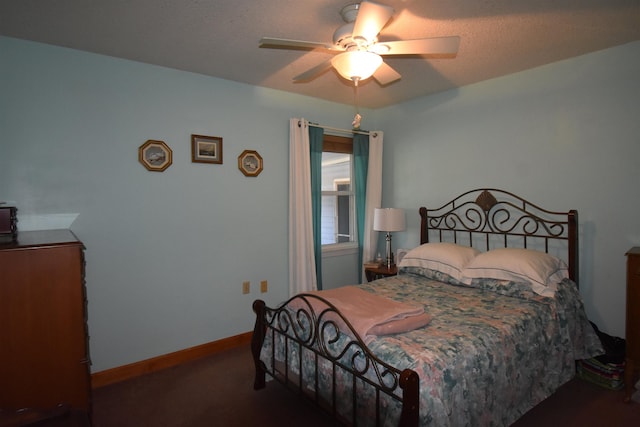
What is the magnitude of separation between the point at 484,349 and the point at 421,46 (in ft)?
5.53

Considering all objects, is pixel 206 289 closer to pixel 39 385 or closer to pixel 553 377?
pixel 39 385

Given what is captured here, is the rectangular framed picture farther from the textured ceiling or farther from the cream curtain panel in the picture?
the cream curtain panel

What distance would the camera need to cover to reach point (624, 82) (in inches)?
102

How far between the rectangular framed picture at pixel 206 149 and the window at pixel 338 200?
149 centimetres

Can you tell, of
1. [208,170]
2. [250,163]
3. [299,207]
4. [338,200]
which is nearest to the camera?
[208,170]

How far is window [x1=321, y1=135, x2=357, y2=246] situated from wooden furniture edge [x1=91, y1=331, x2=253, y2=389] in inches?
63.8

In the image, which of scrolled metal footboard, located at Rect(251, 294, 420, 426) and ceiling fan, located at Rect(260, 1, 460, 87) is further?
ceiling fan, located at Rect(260, 1, 460, 87)

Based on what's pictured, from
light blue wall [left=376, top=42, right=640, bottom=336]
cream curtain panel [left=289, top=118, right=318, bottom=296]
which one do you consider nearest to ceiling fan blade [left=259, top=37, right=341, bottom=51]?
cream curtain panel [left=289, top=118, right=318, bottom=296]

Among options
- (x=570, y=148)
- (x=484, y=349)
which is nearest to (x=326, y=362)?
(x=484, y=349)

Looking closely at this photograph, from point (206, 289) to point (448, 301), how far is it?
212cm

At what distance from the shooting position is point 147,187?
9.45 feet

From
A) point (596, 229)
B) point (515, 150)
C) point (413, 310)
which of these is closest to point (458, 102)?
point (515, 150)

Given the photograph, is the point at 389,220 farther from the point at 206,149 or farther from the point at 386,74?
the point at 206,149

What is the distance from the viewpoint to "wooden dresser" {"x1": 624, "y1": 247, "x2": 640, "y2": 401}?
2258 millimetres
